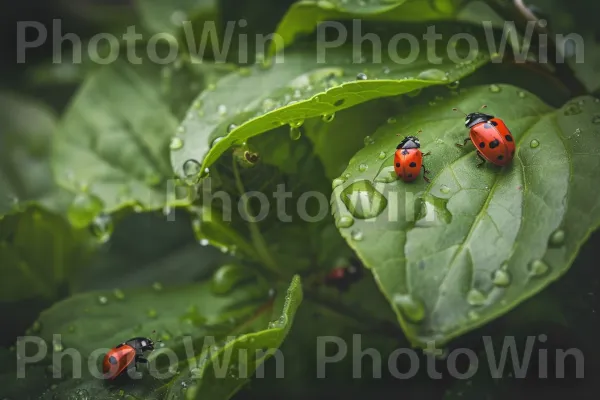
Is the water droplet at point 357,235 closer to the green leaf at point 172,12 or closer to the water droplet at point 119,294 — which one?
the water droplet at point 119,294

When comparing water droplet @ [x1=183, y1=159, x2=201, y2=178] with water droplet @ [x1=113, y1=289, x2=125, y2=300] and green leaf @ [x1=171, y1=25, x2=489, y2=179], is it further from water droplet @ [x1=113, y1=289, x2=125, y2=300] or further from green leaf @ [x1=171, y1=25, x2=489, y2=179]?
water droplet @ [x1=113, y1=289, x2=125, y2=300]

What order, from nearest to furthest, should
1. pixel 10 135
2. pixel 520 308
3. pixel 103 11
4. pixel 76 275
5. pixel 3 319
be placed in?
1. pixel 520 308
2. pixel 3 319
3. pixel 76 275
4. pixel 10 135
5. pixel 103 11

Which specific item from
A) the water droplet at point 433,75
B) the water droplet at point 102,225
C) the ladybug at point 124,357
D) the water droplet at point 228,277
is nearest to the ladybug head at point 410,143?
the water droplet at point 433,75

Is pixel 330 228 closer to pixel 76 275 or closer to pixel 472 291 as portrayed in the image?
pixel 472 291

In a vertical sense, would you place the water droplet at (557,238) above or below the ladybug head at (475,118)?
below

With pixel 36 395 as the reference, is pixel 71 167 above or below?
above

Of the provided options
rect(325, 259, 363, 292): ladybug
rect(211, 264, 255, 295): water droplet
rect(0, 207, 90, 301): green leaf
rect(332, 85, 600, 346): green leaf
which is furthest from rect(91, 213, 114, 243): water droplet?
rect(332, 85, 600, 346): green leaf

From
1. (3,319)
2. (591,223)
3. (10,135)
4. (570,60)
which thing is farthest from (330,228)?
(10,135)
